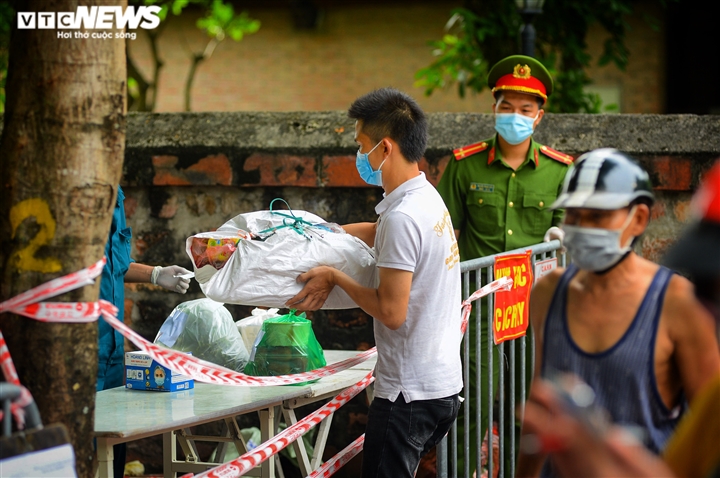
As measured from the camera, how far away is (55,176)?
6.82 ft

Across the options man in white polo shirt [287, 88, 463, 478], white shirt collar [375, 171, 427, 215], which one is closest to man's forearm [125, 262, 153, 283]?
man in white polo shirt [287, 88, 463, 478]

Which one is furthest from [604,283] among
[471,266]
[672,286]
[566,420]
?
[471,266]

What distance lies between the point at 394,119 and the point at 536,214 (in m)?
1.59

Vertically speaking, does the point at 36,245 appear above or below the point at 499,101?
below

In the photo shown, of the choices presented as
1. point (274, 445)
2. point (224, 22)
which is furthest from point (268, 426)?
point (224, 22)

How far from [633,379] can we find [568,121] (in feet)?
9.02

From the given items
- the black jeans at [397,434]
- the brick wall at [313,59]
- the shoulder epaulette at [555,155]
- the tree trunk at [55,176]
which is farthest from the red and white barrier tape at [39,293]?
the brick wall at [313,59]

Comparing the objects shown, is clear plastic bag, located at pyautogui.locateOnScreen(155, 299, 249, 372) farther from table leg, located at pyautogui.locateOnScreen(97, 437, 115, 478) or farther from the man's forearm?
table leg, located at pyautogui.locateOnScreen(97, 437, 115, 478)

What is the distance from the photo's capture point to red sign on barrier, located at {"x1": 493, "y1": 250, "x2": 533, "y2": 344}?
11.6 ft

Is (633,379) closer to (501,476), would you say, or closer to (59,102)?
(59,102)

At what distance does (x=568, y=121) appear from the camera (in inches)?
176

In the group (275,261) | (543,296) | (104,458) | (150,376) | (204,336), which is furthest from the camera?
(204,336)

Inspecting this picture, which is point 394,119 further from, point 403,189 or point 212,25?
point 212,25

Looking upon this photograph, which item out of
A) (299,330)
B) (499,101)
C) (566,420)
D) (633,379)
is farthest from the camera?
(499,101)
